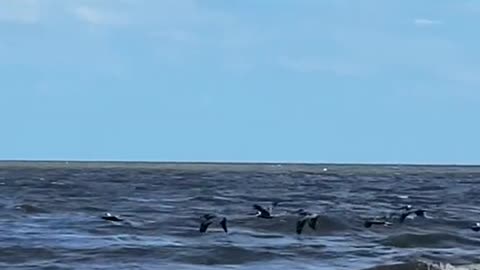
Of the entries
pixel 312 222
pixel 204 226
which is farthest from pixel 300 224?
pixel 204 226

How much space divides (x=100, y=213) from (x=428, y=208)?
39.1 feet

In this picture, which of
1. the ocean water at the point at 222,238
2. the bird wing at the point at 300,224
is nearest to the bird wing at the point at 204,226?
the ocean water at the point at 222,238

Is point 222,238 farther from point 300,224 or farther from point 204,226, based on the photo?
point 300,224

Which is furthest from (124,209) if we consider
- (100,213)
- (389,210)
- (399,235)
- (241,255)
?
(241,255)

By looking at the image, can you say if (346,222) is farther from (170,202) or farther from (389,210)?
(170,202)

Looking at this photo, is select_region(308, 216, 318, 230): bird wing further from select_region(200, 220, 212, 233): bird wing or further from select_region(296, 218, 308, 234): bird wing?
select_region(200, 220, 212, 233): bird wing

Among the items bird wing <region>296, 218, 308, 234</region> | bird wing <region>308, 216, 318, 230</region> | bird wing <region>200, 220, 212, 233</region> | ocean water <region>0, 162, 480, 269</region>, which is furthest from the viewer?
bird wing <region>308, 216, 318, 230</region>

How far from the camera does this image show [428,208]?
41062 millimetres

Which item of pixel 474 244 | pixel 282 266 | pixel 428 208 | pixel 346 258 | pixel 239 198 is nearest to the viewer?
pixel 282 266

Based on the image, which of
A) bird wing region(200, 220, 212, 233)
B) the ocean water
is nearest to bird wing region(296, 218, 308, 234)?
the ocean water

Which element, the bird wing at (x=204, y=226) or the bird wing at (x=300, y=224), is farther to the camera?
the bird wing at (x=300, y=224)

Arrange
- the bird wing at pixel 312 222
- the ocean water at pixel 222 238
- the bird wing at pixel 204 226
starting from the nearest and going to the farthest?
the ocean water at pixel 222 238, the bird wing at pixel 204 226, the bird wing at pixel 312 222

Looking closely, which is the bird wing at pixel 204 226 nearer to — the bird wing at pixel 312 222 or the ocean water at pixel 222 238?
the ocean water at pixel 222 238

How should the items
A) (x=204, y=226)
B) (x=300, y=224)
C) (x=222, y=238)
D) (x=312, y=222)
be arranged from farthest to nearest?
(x=312, y=222)
(x=300, y=224)
(x=204, y=226)
(x=222, y=238)
